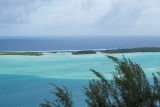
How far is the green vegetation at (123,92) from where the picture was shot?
4461 mm

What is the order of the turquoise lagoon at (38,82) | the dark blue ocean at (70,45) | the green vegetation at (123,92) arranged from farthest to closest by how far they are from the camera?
1. the dark blue ocean at (70,45)
2. the turquoise lagoon at (38,82)
3. the green vegetation at (123,92)

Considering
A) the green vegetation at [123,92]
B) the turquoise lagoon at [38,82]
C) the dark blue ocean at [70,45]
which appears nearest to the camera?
the green vegetation at [123,92]

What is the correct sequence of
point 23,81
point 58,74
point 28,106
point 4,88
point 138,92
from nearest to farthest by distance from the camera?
1. point 138,92
2. point 28,106
3. point 4,88
4. point 23,81
5. point 58,74

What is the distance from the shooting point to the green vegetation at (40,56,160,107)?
14.6 feet

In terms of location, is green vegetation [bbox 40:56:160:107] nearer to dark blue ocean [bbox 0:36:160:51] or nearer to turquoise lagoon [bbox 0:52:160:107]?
turquoise lagoon [bbox 0:52:160:107]

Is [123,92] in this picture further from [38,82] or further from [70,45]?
[70,45]

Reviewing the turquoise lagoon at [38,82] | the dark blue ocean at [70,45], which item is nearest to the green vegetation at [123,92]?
the turquoise lagoon at [38,82]

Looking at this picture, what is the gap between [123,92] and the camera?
451 centimetres

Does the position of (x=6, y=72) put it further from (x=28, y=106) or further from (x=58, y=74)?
(x=28, y=106)

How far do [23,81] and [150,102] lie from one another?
38.1ft

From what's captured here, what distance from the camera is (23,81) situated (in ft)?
49.7

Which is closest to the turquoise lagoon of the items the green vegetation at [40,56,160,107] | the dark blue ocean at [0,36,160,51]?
the green vegetation at [40,56,160,107]

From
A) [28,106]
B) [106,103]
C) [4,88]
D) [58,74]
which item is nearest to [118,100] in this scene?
[106,103]

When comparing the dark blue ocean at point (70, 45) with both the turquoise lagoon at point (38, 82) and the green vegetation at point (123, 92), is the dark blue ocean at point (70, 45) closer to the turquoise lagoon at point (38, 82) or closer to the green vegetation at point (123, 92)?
the turquoise lagoon at point (38, 82)
